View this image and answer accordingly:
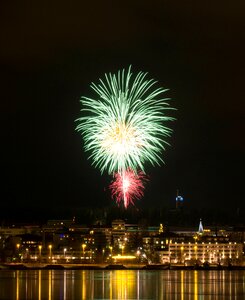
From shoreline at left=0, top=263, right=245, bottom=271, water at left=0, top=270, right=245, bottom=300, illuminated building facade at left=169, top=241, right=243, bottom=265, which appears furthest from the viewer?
illuminated building facade at left=169, top=241, right=243, bottom=265

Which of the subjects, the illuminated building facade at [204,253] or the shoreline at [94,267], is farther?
the illuminated building facade at [204,253]

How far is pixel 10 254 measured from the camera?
99.6 meters

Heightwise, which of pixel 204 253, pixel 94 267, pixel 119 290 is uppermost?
pixel 204 253

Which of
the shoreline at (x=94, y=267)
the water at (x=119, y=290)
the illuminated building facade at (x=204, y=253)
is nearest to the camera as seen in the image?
the water at (x=119, y=290)

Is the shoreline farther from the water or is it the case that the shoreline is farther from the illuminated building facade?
the water

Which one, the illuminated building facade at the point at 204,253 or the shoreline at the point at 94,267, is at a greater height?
the illuminated building facade at the point at 204,253

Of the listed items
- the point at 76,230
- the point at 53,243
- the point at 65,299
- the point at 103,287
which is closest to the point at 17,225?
the point at 76,230

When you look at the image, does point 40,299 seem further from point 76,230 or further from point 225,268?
point 76,230

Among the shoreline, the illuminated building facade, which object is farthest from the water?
the illuminated building facade

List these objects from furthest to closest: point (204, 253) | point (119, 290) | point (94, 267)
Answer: point (204, 253)
point (94, 267)
point (119, 290)

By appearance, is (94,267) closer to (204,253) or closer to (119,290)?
(204,253)

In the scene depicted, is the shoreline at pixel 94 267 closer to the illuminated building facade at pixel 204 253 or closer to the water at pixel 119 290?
the illuminated building facade at pixel 204 253

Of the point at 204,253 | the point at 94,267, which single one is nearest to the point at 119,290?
the point at 94,267

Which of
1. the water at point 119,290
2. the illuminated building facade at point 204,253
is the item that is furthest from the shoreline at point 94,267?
the water at point 119,290
